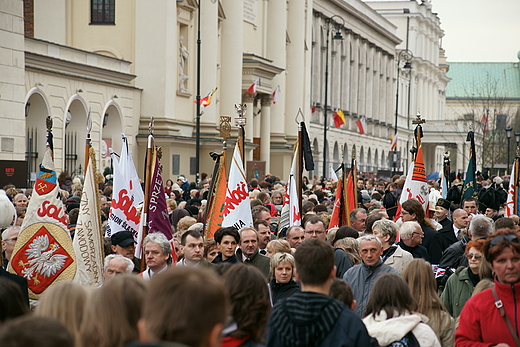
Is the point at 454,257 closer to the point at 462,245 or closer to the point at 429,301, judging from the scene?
the point at 462,245

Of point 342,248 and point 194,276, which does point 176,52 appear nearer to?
point 342,248

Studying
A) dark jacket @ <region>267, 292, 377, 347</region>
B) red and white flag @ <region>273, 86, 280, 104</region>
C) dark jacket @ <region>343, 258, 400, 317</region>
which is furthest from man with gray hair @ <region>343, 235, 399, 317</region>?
red and white flag @ <region>273, 86, 280, 104</region>

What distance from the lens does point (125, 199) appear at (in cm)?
1241

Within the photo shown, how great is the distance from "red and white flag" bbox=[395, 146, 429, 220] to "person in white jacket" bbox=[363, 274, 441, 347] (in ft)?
31.3

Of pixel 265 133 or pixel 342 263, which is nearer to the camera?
pixel 342 263

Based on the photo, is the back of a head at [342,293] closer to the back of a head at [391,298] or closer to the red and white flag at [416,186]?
the back of a head at [391,298]

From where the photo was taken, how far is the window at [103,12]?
35.3m

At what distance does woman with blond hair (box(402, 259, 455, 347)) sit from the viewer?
272 inches

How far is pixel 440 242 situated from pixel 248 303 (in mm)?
6769

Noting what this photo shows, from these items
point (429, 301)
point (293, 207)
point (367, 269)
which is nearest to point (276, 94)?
point (293, 207)

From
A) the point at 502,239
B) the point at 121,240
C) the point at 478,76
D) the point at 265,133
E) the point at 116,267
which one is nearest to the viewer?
the point at 502,239

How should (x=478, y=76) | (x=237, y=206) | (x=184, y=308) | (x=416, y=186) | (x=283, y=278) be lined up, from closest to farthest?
(x=184, y=308), (x=283, y=278), (x=237, y=206), (x=416, y=186), (x=478, y=76)

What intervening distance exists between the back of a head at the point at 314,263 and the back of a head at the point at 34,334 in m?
2.15

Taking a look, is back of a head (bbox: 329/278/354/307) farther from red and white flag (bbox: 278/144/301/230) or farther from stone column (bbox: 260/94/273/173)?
stone column (bbox: 260/94/273/173)
